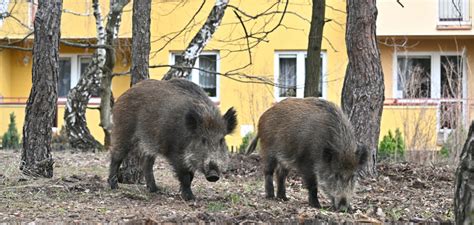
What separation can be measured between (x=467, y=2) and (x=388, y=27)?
2.38m

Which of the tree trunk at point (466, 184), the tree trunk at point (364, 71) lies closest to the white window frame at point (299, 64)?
the tree trunk at point (364, 71)

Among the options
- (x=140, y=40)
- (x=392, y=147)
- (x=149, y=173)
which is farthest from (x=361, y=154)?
(x=392, y=147)

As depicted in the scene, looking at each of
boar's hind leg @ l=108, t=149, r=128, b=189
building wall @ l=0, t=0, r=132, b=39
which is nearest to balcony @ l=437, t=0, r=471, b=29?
building wall @ l=0, t=0, r=132, b=39

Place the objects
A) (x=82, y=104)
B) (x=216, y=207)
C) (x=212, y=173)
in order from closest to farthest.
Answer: (x=216, y=207) → (x=212, y=173) → (x=82, y=104)

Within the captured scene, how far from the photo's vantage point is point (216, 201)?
880cm

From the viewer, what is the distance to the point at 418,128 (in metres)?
18.4

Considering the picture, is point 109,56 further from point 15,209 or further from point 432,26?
point 432,26

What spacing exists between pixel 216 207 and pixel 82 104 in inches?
395

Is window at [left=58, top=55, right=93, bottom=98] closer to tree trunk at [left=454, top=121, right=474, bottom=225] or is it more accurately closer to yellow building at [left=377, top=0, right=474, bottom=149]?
yellow building at [left=377, top=0, right=474, bottom=149]

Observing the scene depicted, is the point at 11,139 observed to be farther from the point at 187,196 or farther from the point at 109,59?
the point at 187,196

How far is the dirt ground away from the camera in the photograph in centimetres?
699

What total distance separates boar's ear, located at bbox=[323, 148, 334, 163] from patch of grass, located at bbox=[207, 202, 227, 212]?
1.33 m

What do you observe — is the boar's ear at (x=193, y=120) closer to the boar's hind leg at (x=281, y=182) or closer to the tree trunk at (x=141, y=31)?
the boar's hind leg at (x=281, y=182)

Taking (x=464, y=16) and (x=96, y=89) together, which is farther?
(x=464, y=16)
